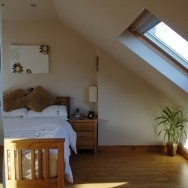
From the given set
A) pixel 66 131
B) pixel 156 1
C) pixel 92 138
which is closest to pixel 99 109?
pixel 92 138

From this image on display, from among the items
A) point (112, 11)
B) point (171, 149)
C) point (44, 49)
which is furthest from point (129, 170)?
point (44, 49)

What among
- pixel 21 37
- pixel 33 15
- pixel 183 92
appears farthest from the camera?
pixel 21 37

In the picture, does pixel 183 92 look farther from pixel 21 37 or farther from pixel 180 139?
pixel 21 37

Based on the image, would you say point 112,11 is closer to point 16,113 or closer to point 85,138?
point 85,138

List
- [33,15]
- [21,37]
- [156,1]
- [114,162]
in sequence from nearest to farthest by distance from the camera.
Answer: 1. [156,1]
2. [114,162]
3. [33,15]
4. [21,37]

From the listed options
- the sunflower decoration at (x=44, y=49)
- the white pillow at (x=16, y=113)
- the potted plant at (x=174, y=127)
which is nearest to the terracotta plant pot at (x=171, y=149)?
the potted plant at (x=174, y=127)

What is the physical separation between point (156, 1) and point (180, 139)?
3.16m

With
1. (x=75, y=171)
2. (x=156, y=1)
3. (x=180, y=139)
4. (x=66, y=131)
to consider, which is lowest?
(x=75, y=171)

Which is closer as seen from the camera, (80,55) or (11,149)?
(11,149)

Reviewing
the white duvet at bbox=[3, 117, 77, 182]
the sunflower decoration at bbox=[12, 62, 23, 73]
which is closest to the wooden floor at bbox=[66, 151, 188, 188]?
the white duvet at bbox=[3, 117, 77, 182]

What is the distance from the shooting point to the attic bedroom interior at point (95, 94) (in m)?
3.06

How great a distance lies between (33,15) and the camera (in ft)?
13.3

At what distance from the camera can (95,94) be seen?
14.1 feet

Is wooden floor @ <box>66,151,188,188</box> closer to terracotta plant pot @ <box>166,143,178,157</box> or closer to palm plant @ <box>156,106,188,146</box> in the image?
terracotta plant pot @ <box>166,143,178,157</box>
